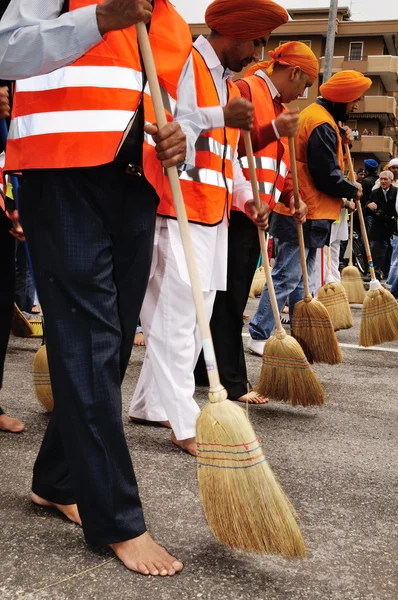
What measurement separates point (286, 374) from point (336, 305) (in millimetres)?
2713

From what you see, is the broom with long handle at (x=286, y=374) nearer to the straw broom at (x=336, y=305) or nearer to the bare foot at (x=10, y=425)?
the bare foot at (x=10, y=425)

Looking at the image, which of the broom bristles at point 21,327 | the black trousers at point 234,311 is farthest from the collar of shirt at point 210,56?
the broom bristles at point 21,327

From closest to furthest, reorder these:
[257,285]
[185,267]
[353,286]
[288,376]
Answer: [185,267]
[288,376]
[353,286]
[257,285]

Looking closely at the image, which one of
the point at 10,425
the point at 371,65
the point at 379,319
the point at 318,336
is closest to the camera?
the point at 10,425

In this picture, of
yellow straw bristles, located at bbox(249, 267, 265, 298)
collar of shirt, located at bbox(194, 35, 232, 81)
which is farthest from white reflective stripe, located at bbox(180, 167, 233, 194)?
yellow straw bristles, located at bbox(249, 267, 265, 298)

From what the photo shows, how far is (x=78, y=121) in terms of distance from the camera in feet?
6.93

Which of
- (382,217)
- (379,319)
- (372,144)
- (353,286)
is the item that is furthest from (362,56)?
(379,319)

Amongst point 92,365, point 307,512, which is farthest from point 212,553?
point 92,365

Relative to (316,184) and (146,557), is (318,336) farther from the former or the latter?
(146,557)

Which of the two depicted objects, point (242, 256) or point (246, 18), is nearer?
point (246, 18)

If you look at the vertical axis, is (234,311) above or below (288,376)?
above

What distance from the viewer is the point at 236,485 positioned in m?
2.11

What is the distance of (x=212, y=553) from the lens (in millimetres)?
2309

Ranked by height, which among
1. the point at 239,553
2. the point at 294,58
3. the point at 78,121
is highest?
the point at 294,58
